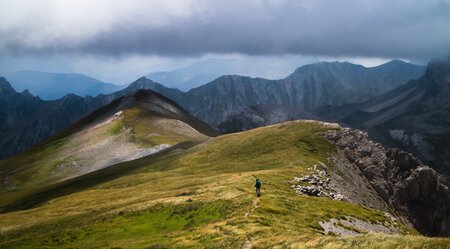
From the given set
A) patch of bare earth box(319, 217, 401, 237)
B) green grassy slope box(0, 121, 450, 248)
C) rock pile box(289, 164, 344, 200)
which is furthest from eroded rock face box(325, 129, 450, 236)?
patch of bare earth box(319, 217, 401, 237)

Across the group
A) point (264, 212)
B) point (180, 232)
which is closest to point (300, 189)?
point (264, 212)

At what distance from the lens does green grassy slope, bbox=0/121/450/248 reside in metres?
42.0

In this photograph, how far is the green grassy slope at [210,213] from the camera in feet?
138

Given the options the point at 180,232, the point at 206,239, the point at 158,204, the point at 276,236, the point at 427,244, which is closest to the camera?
the point at 427,244

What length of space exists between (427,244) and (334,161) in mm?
81328

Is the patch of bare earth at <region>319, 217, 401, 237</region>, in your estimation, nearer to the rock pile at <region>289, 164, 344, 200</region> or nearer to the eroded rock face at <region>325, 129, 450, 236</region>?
the rock pile at <region>289, 164, 344, 200</region>

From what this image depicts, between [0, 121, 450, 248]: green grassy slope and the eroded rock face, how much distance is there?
6.98 meters

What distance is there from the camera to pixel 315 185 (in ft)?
265

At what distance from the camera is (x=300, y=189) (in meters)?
75.0

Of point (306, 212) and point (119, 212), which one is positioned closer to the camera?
point (306, 212)

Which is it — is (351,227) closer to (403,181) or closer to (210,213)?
(210,213)

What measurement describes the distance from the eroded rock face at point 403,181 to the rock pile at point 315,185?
71.9 ft

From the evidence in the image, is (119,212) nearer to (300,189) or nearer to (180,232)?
(180,232)

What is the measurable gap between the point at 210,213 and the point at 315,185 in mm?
29583
